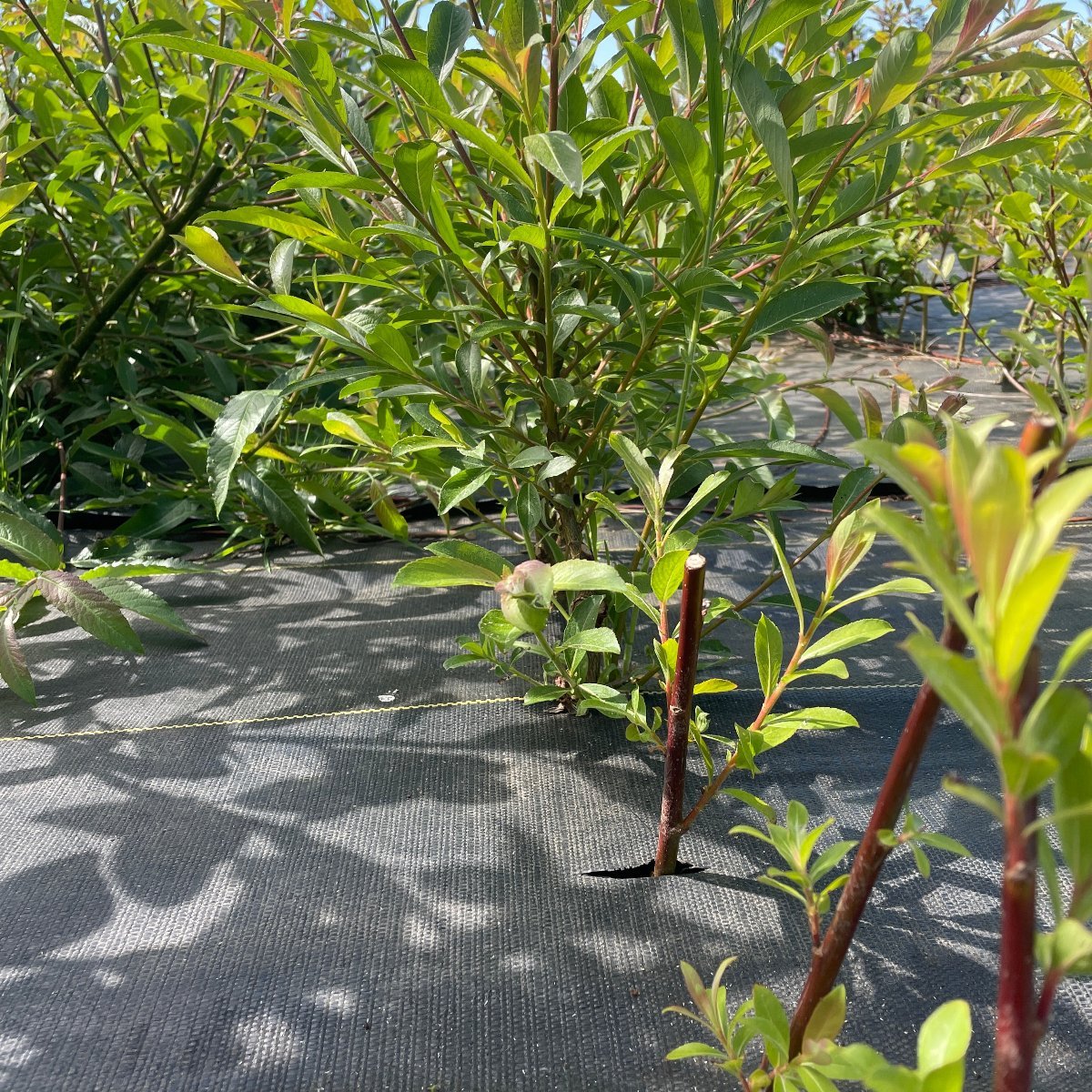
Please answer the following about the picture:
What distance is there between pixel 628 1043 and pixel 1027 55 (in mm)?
785

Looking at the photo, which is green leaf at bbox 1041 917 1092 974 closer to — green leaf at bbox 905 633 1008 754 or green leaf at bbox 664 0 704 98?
green leaf at bbox 905 633 1008 754

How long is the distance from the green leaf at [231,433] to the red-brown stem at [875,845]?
77 centimetres

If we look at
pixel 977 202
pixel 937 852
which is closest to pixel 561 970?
pixel 937 852

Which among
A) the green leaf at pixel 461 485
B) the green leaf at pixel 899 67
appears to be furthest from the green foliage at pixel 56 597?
the green leaf at pixel 899 67

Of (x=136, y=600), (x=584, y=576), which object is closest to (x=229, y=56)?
(x=584, y=576)

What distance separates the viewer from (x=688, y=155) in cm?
69

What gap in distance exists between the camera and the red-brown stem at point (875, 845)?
41 cm

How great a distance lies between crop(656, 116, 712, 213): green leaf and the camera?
671 mm

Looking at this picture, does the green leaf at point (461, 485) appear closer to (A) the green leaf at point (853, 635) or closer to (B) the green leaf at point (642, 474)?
(B) the green leaf at point (642, 474)

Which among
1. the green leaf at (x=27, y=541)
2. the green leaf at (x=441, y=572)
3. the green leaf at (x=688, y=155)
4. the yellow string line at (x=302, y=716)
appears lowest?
the yellow string line at (x=302, y=716)

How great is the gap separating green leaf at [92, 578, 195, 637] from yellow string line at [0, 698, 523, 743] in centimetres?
13

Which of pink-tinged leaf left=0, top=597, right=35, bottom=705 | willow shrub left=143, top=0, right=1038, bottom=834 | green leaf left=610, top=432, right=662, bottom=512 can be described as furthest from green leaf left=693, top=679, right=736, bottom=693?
pink-tinged leaf left=0, top=597, right=35, bottom=705

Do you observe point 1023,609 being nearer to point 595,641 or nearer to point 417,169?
point 595,641

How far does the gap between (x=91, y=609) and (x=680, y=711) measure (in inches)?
27.9
